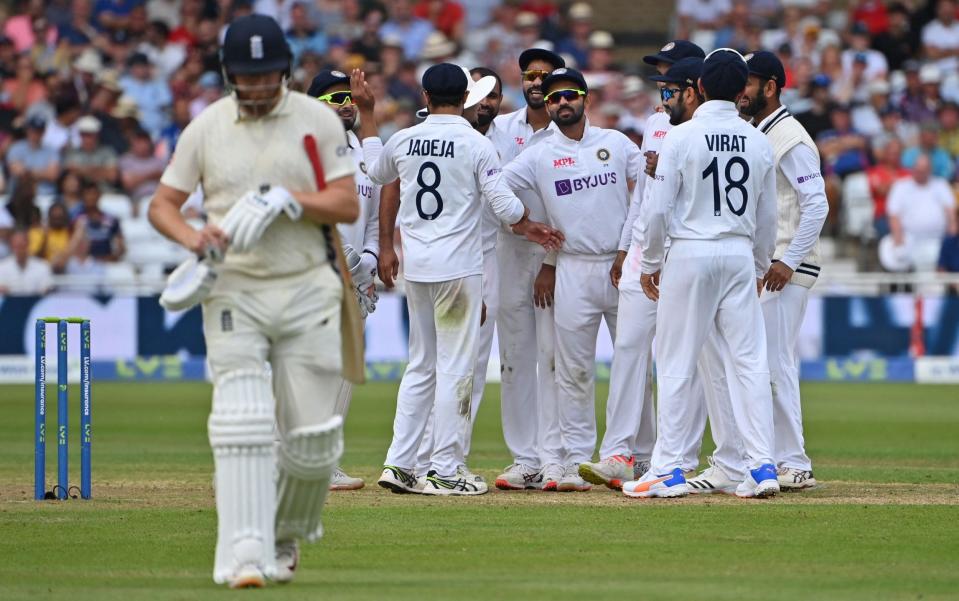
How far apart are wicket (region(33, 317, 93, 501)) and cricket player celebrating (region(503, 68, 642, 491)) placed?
8.59 ft

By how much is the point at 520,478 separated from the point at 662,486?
113 centimetres

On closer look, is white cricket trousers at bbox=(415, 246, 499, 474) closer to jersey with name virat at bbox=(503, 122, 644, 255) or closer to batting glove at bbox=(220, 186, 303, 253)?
jersey with name virat at bbox=(503, 122, 644, 255)

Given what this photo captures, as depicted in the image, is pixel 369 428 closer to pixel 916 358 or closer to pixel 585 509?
pixel 585 509

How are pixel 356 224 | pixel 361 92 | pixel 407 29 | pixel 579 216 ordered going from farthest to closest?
pixel 407 29 < pixel 356 224 < pixel 579 216 < pixel 361 92

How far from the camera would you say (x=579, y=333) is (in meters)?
9.56

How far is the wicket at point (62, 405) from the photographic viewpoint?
8391mm

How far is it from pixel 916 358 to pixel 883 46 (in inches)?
258

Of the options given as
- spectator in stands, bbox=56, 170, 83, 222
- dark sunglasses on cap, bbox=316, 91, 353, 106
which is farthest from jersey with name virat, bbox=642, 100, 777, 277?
spectator in stands, bbox=56, 170, 83, 222

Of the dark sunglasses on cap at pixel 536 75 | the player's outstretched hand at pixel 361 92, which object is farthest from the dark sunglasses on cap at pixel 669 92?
the player's outstretched hand at pixel 361 92

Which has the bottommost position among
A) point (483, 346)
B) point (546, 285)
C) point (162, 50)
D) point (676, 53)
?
point (483, 346)

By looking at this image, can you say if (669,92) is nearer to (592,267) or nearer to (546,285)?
(592,267)

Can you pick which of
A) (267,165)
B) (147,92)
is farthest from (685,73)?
(147,92)

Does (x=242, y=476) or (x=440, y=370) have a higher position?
(x=440, y=370)

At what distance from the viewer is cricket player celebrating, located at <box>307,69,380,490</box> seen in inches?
384
